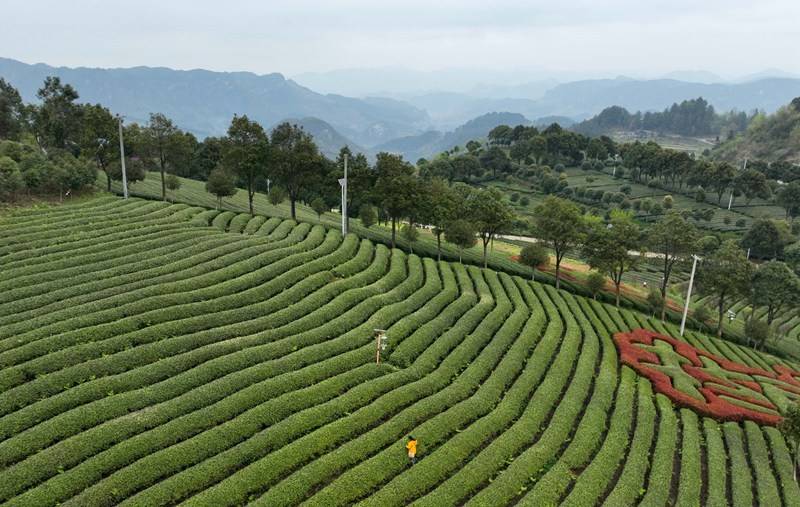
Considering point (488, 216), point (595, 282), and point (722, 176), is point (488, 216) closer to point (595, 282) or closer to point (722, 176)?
point (595, 282)

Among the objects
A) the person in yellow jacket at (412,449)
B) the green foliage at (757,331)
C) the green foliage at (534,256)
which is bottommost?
the green foliage at (757,331)

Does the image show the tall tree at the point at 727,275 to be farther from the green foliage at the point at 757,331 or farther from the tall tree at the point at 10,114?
the tall tree at the point at 10,114

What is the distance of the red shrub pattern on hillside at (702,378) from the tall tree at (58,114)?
233 feet

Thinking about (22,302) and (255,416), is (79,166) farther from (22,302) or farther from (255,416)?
(255,416)

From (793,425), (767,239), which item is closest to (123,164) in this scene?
(793,425)

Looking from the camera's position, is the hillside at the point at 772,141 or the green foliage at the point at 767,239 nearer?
the green foliage at the point at 767,239

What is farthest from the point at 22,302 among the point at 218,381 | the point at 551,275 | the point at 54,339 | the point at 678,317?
the point at 678,317

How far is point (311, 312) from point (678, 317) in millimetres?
→ 43976

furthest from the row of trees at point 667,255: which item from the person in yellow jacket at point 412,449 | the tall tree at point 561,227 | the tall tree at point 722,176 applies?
the tall tree at point 722,176

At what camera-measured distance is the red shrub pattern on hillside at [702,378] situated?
A: 30188 mm

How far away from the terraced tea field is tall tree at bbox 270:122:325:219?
16757 millimetres

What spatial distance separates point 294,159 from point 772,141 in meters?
176

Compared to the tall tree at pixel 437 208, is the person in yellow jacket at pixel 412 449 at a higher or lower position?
lower

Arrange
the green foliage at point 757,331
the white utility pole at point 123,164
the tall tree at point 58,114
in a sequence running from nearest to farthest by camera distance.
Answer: the white utility pole at point 123,164
the green foliage at point 757,331
the tall tree at point 58,114
